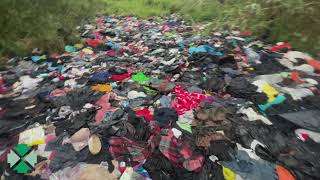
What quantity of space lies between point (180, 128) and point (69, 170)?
0.98 meters

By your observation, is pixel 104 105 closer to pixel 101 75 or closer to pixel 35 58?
pixel 101 75

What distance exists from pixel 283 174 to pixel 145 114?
1271 mm

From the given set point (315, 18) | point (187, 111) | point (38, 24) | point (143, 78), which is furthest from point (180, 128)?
point (38, 24)

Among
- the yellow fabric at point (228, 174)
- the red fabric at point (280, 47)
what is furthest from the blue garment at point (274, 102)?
the red fabric at point (280, 47)

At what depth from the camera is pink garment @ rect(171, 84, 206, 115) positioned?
3.06m

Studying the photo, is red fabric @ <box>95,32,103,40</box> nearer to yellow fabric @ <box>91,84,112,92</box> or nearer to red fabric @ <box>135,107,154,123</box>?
yellow fabric @ <box>91,84,112,92</box>

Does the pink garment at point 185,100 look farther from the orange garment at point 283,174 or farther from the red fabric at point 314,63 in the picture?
the red fabric at point 314,63

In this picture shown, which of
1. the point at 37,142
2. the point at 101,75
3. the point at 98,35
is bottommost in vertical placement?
the point at 98,35

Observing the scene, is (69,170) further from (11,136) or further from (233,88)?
(233,88)

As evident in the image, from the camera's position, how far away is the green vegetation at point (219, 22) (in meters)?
4.13

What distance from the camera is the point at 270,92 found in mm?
3271

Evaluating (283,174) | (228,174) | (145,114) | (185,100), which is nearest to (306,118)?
(283,174)

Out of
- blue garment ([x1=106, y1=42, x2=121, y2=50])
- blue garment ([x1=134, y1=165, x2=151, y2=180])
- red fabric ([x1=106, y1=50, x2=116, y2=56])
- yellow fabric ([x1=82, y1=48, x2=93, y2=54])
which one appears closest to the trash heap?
blue garment ([x1=134, y1=165, x2=151, y2=180])

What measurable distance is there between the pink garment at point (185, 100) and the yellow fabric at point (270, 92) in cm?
65
